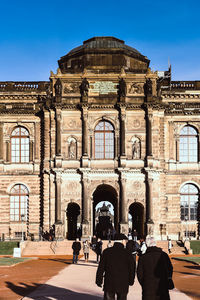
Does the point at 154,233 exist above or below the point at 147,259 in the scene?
below

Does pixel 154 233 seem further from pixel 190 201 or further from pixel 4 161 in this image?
pixel 4 161

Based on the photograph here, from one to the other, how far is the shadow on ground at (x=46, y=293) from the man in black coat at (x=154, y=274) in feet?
18.2

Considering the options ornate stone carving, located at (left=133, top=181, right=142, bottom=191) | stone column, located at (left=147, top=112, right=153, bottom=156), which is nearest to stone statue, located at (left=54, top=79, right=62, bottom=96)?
stone column, located at (left=147, top=112, right=153, bottom=156)

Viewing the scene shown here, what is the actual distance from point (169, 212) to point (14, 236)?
48.3ft

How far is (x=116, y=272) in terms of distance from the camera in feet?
34.6

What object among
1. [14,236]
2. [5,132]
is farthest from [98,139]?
[14,236]

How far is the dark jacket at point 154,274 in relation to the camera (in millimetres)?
9859

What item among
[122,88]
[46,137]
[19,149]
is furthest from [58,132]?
[122,88]

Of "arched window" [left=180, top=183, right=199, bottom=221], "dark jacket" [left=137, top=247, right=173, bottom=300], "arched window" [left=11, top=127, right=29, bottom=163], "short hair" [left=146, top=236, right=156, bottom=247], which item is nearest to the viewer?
"dark jacket" [left=137, top=247, right=173, bottom=300]

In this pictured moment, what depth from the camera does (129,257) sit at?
10617 millimetres

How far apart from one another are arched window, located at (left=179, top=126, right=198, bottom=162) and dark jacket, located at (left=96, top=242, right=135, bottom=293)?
130ft

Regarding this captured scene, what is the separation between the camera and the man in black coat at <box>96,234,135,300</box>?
1049cm

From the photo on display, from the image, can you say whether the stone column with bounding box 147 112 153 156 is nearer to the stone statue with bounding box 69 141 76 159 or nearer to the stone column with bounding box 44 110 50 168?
the stone statue with bounding box 69 141 76 159

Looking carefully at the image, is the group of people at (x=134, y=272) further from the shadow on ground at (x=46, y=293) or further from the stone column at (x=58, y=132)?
the stone column at (x=58, y=132)
